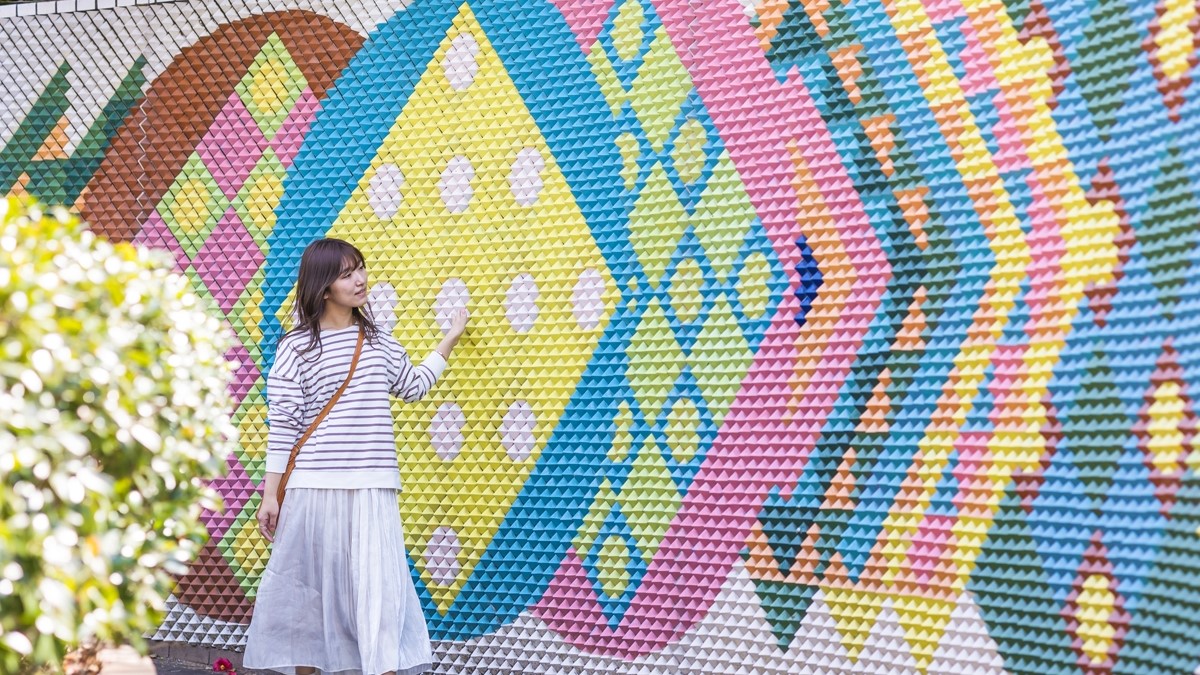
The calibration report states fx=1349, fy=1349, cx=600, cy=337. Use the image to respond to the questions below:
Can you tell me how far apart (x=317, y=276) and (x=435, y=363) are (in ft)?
1.75

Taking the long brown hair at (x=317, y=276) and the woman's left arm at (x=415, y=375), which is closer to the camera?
the long brown hair at (x=317, y=276)

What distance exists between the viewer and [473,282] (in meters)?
5.24

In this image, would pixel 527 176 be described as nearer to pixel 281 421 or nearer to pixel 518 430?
pixel 518 430

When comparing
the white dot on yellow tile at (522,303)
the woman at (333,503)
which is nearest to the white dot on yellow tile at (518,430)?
the white dot on yellow tile at (522,303)

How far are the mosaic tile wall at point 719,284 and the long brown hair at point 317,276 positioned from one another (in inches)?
25.3

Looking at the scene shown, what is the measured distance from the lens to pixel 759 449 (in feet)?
15.4

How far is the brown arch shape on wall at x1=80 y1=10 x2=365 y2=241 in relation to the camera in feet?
18.4

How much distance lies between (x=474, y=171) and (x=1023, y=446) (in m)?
2.33

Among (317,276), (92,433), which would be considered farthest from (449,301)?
(92,433)

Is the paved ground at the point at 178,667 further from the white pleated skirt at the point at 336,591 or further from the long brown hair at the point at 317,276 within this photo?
the long brown hair at the point at 317,276

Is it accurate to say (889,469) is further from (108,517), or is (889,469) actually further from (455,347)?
(108,517)

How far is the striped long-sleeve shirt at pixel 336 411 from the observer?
15.1 feet

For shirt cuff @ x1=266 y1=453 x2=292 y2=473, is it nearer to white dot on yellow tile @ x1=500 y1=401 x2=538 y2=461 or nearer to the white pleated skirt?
the white pleated skirt

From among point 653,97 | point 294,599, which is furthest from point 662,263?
point 294,599
